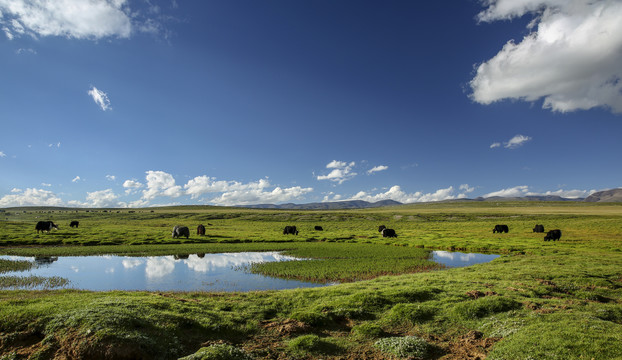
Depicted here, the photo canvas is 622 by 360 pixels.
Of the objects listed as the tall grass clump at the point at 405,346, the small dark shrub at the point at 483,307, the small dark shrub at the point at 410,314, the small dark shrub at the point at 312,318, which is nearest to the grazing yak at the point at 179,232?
the small dark shrub at the point at 312,318

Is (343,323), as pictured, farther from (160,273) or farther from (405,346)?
(160,273)

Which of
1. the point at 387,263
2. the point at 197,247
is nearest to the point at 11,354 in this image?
the point at 387,263

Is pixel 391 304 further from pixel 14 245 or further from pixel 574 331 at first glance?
pixel 14 245

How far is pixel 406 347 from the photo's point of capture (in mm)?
10086

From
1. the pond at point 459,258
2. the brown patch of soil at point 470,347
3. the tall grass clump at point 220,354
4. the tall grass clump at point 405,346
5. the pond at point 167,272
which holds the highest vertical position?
the tall grass clump at point 220,354

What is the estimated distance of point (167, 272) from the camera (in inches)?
1103

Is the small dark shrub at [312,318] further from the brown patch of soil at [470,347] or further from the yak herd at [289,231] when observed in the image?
the yak herd at [289,231]

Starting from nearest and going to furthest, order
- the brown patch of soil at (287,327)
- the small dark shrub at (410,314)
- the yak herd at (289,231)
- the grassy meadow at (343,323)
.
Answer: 1. the grassy meadow at (343,323)
2. the brown patch of soil at (287,327)
3. the small dark shrub at (410,314)
4. the yak herd at (289,231)

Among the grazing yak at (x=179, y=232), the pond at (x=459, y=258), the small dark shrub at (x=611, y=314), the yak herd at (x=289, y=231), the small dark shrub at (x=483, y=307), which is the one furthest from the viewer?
the grazing yak at (x=179, y=232)

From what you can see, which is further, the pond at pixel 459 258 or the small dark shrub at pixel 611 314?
the pond at pixel 459 258

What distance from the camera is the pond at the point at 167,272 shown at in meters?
22.5

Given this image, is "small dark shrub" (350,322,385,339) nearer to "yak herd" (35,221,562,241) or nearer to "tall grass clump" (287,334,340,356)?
"tall grass clump" (287,334,340,356)

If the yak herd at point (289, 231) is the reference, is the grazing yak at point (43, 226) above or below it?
above

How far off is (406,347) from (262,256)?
3031 centimetres
